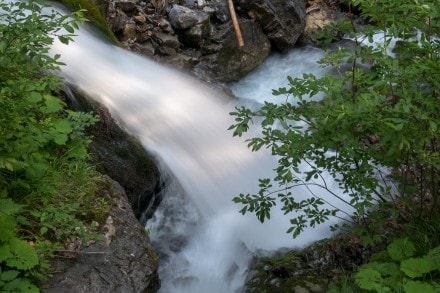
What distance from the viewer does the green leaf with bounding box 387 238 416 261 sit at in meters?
3.13

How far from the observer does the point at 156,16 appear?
30.9 ft

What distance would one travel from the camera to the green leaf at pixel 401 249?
313 cm

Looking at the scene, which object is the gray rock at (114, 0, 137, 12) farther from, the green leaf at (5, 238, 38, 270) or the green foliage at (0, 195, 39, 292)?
the green leaf at (5, 238, 38, 270)

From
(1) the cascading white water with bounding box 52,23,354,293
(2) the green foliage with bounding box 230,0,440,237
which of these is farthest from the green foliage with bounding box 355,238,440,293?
(1) the cascading white water with bounding box 52,23,354,293

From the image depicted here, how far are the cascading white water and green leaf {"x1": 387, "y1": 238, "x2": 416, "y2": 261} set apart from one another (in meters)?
1.72

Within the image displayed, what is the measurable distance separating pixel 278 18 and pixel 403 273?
7.92m

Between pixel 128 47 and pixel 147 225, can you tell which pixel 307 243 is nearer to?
pixel 147 225

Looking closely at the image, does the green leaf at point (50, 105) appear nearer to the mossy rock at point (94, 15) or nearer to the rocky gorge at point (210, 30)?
the mossy rock at point (94, 15)

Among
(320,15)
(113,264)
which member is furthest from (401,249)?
(320,15)

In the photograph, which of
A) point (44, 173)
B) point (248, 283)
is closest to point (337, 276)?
point (248, 283)

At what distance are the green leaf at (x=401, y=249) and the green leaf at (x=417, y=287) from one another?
384 millimetres

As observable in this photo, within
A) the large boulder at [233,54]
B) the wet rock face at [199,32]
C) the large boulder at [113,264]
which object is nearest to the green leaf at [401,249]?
the large boulder at [113,264]

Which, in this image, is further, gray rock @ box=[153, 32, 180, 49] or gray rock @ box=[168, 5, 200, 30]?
gray rock @ box=[168, 5, 200, 30]

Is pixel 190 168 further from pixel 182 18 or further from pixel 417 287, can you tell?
pixel 182 18
